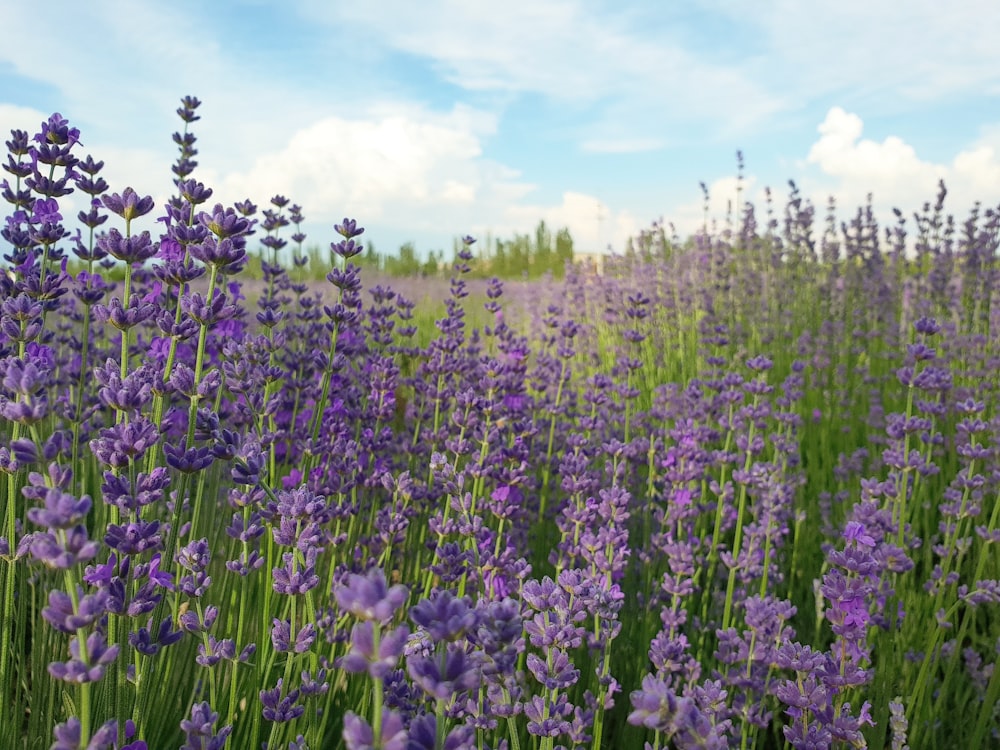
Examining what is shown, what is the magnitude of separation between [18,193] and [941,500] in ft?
15.2

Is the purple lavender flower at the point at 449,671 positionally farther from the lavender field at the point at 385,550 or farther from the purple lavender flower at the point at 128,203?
the purple lavender flower at the point at 128,203

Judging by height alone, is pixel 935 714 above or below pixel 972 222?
below

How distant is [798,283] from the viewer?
7719 millimetres

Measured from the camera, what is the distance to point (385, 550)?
7.97 feet

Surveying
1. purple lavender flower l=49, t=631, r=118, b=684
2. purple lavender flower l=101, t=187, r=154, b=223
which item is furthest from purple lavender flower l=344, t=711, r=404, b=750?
purple lavender flower l=101, t=187, r=154, b=223

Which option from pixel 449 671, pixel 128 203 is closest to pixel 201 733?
pixel 449 671

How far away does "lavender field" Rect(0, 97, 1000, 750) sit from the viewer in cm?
118

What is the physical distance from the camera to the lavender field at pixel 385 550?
118cm

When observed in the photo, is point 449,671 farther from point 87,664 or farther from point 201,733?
point 201,733

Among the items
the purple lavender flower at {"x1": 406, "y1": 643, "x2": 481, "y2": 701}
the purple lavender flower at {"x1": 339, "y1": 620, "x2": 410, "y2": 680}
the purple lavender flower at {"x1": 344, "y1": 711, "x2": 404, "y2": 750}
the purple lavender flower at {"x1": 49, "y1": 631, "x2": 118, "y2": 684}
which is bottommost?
the purple lavender flower at {"x1": 49, "y1": 631, "x2": 118, "y2": 684}

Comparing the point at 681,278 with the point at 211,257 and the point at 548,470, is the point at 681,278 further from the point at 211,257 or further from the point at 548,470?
the point at 211,257

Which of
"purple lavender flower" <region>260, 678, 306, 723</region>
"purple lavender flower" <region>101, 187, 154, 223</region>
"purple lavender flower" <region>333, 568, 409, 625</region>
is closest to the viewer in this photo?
"purple lavender flower" <region>333, 568, 409, 625</region>

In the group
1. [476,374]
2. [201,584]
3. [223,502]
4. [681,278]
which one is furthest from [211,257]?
[681,278]

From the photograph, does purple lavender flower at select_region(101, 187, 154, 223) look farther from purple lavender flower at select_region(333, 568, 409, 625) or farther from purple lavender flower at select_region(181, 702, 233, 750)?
purple lavender flower at select_region(333, 568, 409, 625)
